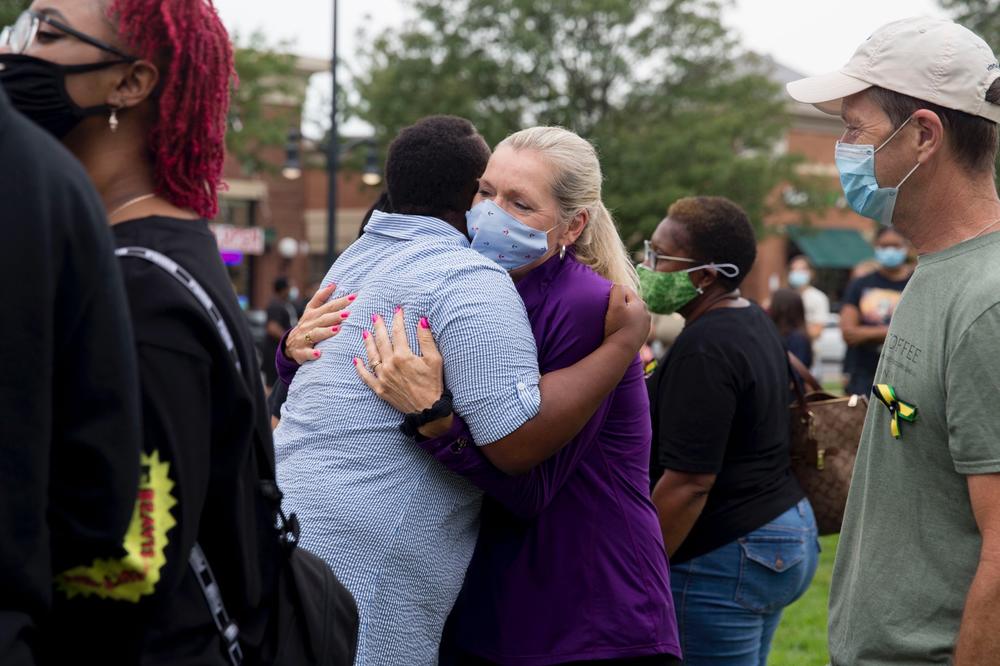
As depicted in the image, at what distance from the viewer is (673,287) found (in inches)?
167

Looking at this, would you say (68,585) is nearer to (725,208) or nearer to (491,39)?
(725,208)

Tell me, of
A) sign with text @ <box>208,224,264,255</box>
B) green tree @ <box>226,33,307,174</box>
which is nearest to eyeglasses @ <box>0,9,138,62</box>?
sign with text @ <box>208,224,264,255</box>

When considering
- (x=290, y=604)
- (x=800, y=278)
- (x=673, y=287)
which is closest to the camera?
(x=290, y=604)

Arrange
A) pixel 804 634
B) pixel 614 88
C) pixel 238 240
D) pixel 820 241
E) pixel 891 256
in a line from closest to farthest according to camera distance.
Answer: pixel 804 634 → pixel 891 256 → pixel 238 240 → pixel 614 88 → pixel 820 241

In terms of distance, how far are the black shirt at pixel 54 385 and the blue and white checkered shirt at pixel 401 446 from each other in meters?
0.96

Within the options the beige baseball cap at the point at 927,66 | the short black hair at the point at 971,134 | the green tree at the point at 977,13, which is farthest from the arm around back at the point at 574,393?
the green tree at the point at 977,13

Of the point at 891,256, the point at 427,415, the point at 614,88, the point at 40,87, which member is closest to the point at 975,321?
the point at 427,415

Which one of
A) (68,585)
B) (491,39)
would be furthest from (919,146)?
(491,39)

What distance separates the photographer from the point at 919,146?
8.16 ft

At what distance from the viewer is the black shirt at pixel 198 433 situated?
1682 mm

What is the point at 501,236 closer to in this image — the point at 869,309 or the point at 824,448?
the point at 824,448

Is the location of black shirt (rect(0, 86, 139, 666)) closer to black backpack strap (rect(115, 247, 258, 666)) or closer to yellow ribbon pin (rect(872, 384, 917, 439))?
black backpack strap (rect(115, 247, 258, 666))

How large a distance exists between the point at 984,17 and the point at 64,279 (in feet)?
89.7

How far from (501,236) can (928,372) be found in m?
1.15
